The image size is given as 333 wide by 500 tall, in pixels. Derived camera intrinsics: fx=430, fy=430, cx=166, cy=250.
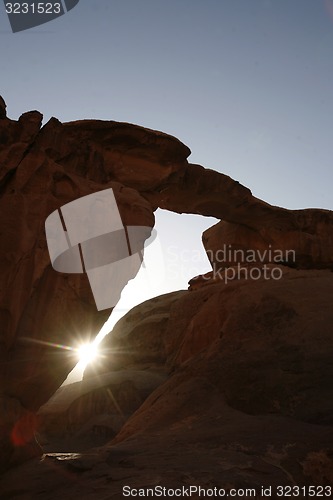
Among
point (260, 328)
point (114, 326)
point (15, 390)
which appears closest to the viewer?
point (15, 390)

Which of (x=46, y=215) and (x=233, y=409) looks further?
(x=46, y=215)

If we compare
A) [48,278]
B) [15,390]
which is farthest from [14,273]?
[15,390]

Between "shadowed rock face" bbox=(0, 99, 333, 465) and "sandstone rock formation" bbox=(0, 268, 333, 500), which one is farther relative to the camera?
"shadowed rock face" bbox=(0, 99, 333, 465)

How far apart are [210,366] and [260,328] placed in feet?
4.89

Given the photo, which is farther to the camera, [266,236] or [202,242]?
[202,242]

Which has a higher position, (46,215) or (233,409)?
(46,215)

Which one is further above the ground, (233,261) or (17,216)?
(233,261)

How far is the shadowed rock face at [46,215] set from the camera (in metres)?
7.37

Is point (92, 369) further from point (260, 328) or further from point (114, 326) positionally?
point (260, 328)

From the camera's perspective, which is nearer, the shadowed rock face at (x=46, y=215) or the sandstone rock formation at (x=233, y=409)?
the sandstone rock formation at (x=233, y=409)

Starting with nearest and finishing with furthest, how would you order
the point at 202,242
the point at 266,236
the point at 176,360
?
the point at 176,360 → the point at 266,236 → the point at 202,242

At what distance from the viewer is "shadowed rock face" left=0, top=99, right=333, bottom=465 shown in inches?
290

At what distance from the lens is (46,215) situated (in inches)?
330

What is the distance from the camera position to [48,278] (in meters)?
8.34
